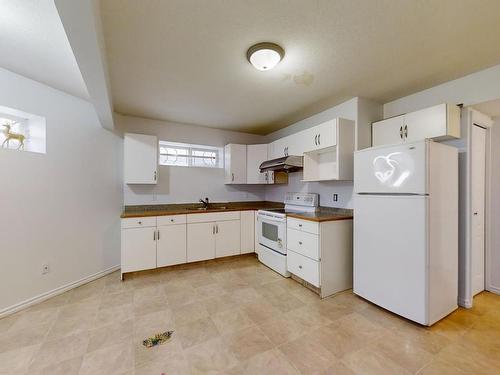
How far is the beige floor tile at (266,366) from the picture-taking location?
57.2 inches

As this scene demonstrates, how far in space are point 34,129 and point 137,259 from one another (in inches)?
77.7

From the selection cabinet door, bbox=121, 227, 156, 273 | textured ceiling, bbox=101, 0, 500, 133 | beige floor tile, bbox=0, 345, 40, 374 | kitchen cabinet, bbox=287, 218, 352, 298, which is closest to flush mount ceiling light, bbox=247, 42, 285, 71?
textured ceiling, bbox=101, 0, 500, 133

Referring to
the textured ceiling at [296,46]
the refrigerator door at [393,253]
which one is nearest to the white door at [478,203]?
the textured ceiling at [296,46]

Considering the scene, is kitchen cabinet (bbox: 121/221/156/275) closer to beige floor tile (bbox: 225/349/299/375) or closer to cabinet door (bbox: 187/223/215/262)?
cabinet door (bbox: 187/223/215/262)

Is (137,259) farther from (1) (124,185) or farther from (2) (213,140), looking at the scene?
(2) (213,140)

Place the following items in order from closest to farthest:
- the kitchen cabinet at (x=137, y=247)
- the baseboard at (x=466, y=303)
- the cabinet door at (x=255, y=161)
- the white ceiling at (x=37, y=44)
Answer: the white ceiling at (x=37, y=44)
the baseboard at (x=466, y=303)
the kitchen cabinet at (x=137, y=247)
the cabinet door at (x=255, y=161)

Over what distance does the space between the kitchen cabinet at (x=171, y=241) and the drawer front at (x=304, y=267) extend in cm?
161

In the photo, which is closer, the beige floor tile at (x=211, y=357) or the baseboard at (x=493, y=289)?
the beige floor tile at (x=211, y=357)

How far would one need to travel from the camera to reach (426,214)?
1.85 metres

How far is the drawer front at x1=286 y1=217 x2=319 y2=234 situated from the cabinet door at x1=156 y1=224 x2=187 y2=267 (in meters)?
1.62

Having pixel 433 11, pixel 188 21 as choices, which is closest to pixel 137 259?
pixel 188 21

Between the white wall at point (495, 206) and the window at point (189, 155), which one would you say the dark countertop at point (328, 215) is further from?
the window at point (189, 155)

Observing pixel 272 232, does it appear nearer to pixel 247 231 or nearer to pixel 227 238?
pixel 247 231

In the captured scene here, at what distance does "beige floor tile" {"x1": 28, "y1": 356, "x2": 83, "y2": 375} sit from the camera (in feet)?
4.72
